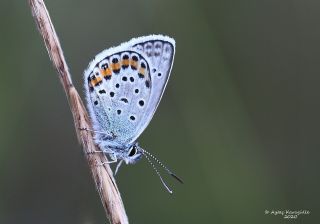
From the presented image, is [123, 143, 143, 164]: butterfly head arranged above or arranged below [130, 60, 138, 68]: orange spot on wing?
below

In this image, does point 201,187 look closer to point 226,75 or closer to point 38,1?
point 226,75

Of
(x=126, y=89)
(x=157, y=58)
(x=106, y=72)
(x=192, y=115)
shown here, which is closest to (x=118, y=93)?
(x=126, y=89)

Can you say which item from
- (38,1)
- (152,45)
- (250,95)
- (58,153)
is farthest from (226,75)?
Result: (38,1)

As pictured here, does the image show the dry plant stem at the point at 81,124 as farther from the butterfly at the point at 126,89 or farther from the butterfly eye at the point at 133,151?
the butterfly eye at the point at 133,151

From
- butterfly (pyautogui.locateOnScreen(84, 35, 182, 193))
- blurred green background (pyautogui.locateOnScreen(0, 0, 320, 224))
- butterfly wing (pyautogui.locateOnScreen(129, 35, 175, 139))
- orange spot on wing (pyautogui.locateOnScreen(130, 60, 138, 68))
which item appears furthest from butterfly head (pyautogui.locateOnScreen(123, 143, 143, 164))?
orange spot on wing (pyautogui.locateOnScreen(130, 60, 138, 68))

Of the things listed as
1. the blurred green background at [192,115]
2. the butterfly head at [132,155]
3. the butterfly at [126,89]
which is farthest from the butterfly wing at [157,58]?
the blurred green background at [192,115]

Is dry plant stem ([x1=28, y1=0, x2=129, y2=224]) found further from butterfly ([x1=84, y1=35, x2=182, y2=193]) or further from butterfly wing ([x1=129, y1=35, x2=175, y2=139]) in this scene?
butterfly wing ([x1=129, y1=35, x2=175, y2=139])

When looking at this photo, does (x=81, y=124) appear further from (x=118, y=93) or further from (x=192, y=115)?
(x=192, y=115)
